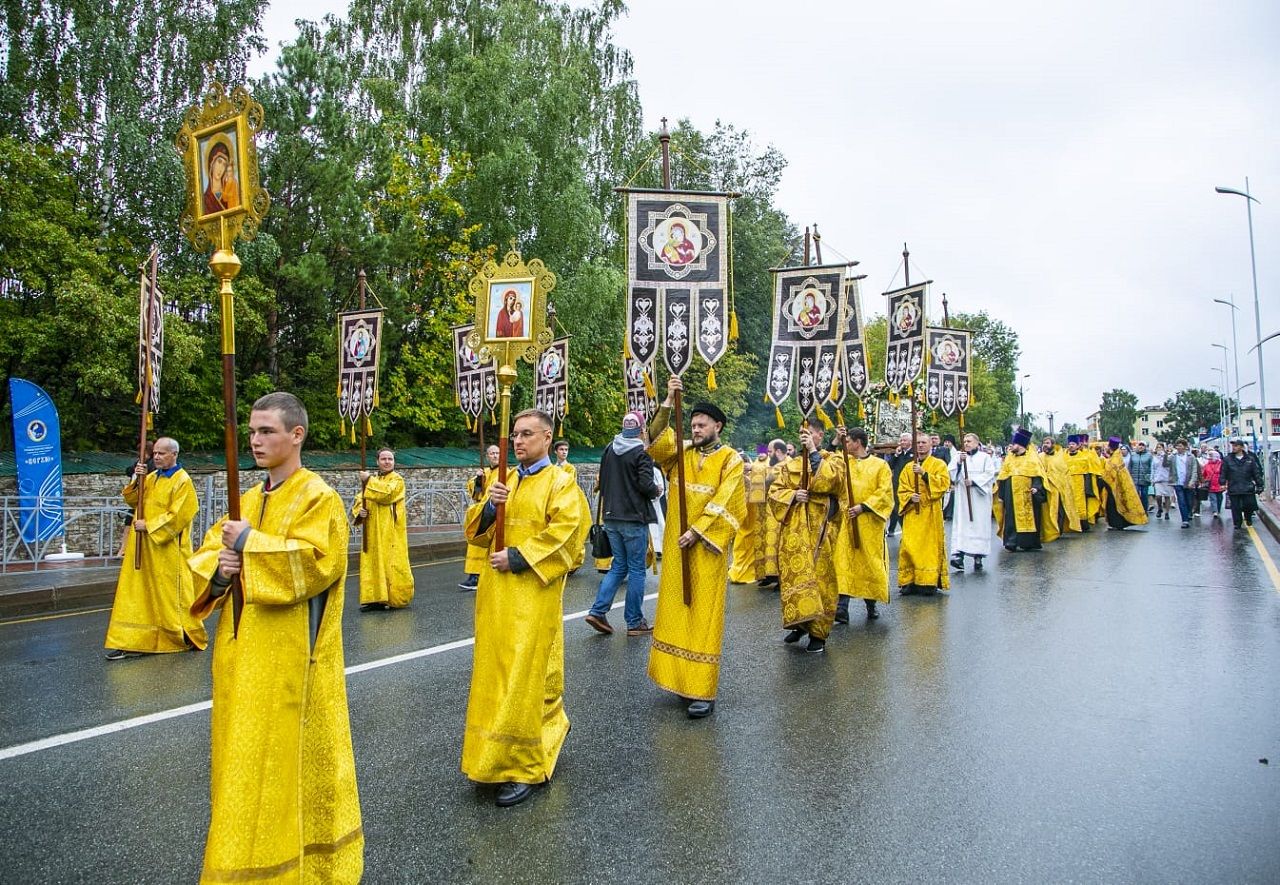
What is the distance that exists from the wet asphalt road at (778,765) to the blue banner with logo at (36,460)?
5.46 m

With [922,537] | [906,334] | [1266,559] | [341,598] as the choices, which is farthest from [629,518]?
[1266,559]

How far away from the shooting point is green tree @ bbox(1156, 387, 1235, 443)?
111812mm

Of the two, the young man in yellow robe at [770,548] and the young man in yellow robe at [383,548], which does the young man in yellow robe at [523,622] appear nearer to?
the young man in yellow robe at [383,548]

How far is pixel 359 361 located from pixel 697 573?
7.72 m

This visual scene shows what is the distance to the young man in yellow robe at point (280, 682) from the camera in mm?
3002

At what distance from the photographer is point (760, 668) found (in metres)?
6.93

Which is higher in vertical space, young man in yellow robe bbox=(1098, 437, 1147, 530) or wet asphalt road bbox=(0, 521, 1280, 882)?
young man in yellow robe bbox=(1098, 437, 1147, 530)

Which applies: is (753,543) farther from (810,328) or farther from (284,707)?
(284,707)

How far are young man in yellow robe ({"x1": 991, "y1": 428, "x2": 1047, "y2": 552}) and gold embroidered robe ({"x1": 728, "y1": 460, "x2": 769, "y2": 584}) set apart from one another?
16.4 ft

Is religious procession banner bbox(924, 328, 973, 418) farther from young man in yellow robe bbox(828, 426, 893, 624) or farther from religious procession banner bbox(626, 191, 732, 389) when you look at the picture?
religious procession banner bbox(626, 191, 732, 389)

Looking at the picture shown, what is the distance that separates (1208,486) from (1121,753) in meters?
21.5

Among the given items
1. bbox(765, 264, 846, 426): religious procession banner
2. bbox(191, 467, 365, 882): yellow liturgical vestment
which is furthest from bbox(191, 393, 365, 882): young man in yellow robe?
bbox(765, 264, 846, 426): religious procession banner

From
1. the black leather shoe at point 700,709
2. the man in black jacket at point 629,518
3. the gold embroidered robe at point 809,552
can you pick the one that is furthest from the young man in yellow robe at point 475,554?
the black leather shoe at point 700,709

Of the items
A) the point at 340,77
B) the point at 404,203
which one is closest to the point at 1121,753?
the point at 340,77
